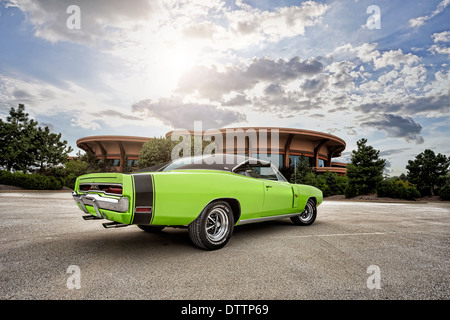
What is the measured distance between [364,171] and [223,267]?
21877mm

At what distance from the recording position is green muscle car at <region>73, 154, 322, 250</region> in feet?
9.46

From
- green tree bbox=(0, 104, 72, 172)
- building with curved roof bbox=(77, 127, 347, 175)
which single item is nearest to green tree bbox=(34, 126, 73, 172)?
green tree bbox=(0, 104, 72, 172)

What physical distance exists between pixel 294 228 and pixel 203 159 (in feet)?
8.92

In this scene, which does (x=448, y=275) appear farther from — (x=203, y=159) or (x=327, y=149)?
(x=327, y=149)

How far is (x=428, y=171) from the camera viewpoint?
81.2ft

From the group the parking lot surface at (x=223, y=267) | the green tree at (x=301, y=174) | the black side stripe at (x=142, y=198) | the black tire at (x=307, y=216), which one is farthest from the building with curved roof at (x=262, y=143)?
the black side stripe at (x=142, y=198)

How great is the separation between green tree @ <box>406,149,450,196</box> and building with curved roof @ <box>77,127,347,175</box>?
45.7 feet

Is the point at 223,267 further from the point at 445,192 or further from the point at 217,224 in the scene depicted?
the point at 445,192
